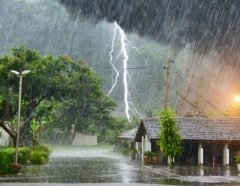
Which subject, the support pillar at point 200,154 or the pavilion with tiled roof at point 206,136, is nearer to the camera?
the pavilion with tiled roof at point 206,136

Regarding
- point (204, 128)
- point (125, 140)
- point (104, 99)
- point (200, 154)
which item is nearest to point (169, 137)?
point (200, 154)

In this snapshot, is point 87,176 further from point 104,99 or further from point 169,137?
point 104,99

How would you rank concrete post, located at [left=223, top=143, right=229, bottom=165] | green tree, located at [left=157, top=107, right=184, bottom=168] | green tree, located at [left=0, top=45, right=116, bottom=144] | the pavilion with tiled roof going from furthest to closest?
1. concrete post, located at [left=223, top=143, right=229, bottom=165]
2. the pavilion with tiled roof
3. green tree, located at [left=0, top=45, right=116, bottom=144]
4. green tree, located at [left=157, top=107, right=184, bottom=168]

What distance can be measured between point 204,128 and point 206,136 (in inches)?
58.9

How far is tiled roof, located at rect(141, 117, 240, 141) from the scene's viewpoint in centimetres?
3347

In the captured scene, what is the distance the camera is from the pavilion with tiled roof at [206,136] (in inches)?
1312

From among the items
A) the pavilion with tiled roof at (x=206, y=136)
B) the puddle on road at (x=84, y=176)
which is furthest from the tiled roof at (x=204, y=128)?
the puddle on road at (x=84, y=176)

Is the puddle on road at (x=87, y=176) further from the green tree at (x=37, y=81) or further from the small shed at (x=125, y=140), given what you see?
the small shed at (x=125, y=140)

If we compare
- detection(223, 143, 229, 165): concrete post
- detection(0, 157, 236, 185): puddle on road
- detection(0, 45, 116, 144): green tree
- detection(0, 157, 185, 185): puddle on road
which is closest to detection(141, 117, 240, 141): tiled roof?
detection(223, 143, 229, 165): concrete post

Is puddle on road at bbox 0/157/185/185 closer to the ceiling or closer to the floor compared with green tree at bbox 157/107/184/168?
closer to the floor

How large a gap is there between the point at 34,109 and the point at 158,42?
9454 centimetres

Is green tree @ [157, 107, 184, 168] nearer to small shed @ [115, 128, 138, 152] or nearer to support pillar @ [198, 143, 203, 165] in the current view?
support pillar @ [198, 143, 203, 165]

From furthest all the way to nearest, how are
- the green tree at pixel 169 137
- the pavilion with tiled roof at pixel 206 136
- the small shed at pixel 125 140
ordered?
the small shed at pixel 125 140 → the pavilion with tiled roof at pixel 206 136 → the green tree at pixel 169 137

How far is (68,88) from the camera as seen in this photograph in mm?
36281
